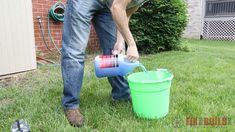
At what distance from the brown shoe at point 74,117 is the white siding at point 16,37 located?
179cm

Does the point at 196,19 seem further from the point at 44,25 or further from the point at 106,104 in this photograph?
the point at 106,104

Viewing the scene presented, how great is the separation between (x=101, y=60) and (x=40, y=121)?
24.9 inches

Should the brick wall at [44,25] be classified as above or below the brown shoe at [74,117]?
above

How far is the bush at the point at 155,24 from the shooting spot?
559 centimetres

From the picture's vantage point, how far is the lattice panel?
13008 millimetres

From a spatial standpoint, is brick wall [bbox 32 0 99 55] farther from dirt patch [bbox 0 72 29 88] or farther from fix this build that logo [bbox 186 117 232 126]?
fix this build that logo [bbox 186 117 232 126]

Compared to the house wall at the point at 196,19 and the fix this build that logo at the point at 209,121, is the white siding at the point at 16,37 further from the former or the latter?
the house wall at the point at 196,19

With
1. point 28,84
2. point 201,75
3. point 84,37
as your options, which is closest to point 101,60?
point 84,37

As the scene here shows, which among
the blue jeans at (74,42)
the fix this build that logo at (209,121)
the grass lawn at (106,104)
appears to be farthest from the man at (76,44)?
the fix this build that logo at (209,121)

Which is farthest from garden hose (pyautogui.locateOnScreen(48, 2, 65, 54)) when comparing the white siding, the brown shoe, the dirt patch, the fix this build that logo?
the fix this build that logo

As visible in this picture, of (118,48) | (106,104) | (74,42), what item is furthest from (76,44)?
(106,104)

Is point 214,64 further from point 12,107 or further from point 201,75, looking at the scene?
point 12,107

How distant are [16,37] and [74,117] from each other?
6.59ft

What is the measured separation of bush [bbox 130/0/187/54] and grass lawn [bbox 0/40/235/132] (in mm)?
1847
